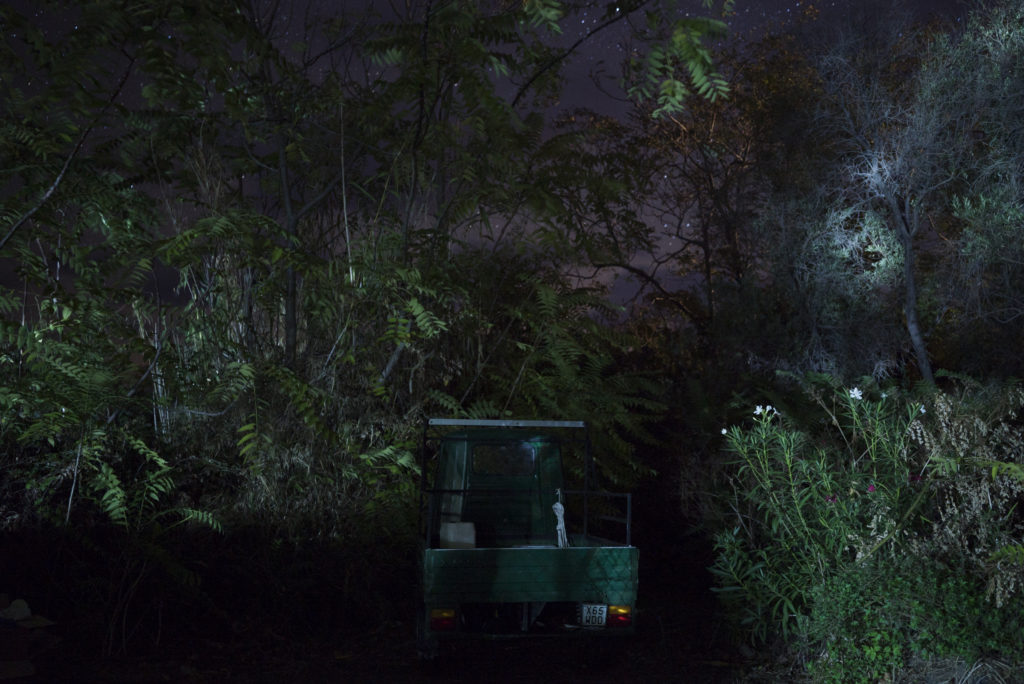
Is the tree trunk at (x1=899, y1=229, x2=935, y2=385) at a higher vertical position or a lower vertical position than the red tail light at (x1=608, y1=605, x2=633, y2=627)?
higher

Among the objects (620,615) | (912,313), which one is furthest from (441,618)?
(912,313)

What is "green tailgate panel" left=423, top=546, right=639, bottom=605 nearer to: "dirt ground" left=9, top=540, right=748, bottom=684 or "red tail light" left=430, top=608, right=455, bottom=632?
"red tail light" left=430, top=608, right=455, bottom=632

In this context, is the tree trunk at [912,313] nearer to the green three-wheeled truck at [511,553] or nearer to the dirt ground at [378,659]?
the dirt ground at [378,659]

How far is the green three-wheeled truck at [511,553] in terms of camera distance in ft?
21.2

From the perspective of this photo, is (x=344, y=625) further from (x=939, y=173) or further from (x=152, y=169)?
(x=939, y=173)

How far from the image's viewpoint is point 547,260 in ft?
40.3

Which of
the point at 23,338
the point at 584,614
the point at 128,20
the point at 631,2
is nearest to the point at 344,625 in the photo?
the point at 584,614

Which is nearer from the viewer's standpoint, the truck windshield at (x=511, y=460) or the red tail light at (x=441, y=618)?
the red tail light at (x=441, y=618)

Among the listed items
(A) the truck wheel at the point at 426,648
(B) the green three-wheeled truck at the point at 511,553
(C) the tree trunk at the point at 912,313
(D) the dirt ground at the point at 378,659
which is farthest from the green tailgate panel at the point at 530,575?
(C) the tree trunk at the point at 912,313

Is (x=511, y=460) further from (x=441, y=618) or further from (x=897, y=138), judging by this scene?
(x=897, y=138)

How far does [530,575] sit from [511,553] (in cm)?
22

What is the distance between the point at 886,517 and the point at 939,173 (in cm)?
936

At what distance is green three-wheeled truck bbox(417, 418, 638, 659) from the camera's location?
21.2 ft

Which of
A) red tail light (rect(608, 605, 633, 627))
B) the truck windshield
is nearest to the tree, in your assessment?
the truck windshield
